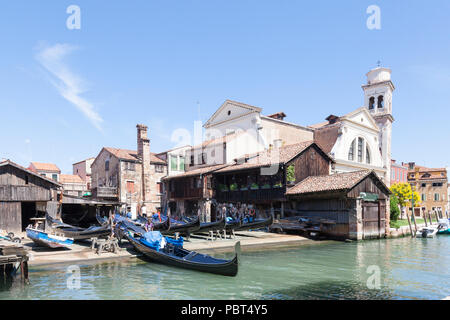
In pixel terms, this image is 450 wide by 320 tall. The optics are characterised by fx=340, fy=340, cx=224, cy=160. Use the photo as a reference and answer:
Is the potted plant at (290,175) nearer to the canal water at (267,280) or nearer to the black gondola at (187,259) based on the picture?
the canal water at (267,280)

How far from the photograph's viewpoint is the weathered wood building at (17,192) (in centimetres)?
1919

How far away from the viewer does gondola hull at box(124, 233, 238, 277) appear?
1102cm

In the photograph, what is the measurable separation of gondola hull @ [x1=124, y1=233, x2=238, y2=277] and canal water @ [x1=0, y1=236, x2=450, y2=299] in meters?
0.23

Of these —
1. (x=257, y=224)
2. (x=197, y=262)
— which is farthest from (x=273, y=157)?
(x=197, y=262)

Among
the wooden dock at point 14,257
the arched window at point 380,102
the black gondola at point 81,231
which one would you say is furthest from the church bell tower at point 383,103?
the wooden dock at point 14,257

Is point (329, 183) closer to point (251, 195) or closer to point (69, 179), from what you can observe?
point (251, 195)

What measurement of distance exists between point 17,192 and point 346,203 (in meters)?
19.5

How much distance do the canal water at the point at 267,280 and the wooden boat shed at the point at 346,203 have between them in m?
5.30

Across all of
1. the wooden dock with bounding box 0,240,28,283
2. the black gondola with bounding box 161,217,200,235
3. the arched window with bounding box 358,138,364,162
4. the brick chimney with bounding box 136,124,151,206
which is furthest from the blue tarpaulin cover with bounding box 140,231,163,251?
the arched window with bounding box 358,138,364,162

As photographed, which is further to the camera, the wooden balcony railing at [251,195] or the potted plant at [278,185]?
the wooden balcony railing at [251,195]

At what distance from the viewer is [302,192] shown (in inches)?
883

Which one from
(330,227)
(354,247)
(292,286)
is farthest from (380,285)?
(330,227)
